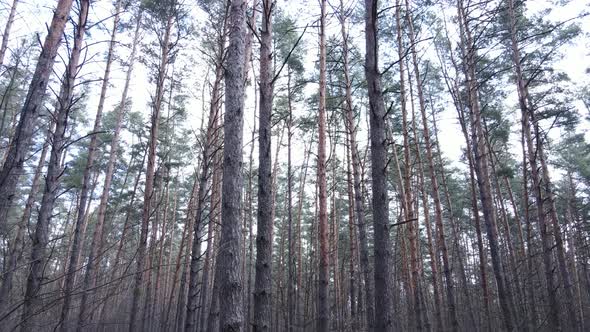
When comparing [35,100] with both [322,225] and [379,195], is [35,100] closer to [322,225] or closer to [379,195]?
[379,195]

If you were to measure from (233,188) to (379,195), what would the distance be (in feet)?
5.06

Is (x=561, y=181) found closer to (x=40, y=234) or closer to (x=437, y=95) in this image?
(x=437, y=95)

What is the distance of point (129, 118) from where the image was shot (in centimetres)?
2020

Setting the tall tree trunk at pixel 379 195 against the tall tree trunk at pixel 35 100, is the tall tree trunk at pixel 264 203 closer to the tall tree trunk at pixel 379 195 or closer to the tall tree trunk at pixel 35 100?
the tall tree trunk at pixel 379 195

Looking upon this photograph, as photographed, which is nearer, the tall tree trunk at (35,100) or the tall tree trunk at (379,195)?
the tall tree trunk at (379,195)

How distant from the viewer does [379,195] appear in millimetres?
3340

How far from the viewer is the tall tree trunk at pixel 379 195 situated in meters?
3.09

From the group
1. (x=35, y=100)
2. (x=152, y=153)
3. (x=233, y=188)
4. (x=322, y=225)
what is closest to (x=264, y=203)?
(x=233, y=188)

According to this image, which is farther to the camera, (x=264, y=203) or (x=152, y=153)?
Answer: (x=152, y=153)

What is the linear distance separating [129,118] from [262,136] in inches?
733

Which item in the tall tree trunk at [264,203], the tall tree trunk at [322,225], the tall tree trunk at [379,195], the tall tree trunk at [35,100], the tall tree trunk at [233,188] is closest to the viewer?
the tall tree trunk at [379,195]

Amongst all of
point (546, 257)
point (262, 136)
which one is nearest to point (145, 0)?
point (262, 136)

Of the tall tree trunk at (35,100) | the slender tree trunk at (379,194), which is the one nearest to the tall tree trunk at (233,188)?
the slender tree trunk at (379,194)

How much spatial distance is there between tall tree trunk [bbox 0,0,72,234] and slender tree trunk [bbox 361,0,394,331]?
3393 millimetres
